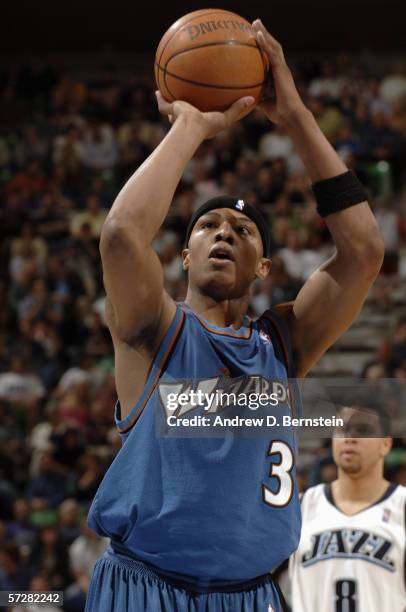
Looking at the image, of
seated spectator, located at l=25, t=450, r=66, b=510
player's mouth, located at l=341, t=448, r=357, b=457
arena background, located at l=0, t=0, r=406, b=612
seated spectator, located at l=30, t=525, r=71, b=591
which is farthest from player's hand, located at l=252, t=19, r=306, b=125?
seated spectator, located at l=25, t=450, r=66, b=510

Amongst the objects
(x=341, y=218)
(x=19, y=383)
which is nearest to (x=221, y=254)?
Result: (x=341, y=218)

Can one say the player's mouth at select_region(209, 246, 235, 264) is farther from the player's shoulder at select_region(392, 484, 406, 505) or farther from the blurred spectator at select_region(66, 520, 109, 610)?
the blurred spectator at select_region(66, 520, 109, 610)

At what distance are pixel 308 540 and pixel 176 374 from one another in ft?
7.67

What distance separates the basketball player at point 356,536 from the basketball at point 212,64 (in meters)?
1.98

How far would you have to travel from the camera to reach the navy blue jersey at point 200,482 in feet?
9.21

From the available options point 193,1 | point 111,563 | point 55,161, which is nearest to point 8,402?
point 55,161

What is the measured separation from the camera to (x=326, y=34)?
1600cm

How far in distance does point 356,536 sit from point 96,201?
7.73m

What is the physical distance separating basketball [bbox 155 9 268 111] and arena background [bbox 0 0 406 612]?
3808 millimetres

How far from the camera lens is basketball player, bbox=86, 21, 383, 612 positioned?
9.18 ft

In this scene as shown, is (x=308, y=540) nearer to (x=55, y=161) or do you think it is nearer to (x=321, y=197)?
(x=321, y=197)

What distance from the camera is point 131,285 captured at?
2.78m

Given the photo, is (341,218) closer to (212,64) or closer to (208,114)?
(208,114)

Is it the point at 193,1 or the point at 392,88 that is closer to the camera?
the point at 392,88
